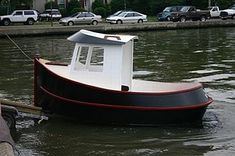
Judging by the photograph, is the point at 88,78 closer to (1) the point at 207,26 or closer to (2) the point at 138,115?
(2) the point at 138,115

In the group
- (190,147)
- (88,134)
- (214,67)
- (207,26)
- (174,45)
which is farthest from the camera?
(207,26)

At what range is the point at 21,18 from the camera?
54938mm

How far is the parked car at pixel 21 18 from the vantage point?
5391cm

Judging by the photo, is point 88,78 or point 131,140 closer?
point 131,140

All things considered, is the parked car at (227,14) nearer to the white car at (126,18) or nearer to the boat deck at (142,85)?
the white car at (126,18)

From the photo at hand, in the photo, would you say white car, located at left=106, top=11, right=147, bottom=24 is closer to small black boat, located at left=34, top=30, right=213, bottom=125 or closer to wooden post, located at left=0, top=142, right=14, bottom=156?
small black boat, located at left=34, top=30, right=213, bottom=125

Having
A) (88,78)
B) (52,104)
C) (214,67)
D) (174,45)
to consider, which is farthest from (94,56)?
(174,45)

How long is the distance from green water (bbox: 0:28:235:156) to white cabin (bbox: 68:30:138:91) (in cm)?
111

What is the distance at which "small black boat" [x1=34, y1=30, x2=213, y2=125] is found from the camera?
494 inches

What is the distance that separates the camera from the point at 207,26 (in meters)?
51.5

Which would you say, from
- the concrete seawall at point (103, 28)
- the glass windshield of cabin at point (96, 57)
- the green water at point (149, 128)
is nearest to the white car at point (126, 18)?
the concrete seawall at point (103, 28)

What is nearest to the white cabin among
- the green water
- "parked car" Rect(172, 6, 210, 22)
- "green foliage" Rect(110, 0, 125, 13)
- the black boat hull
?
the black boat hull

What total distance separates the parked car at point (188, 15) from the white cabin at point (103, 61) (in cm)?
4301

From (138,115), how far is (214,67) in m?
11.0
